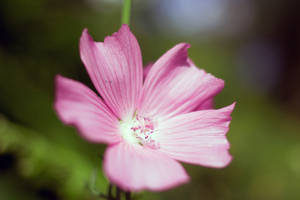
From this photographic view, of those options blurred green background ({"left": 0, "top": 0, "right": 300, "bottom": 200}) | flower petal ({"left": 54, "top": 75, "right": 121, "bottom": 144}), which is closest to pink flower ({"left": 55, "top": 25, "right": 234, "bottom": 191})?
flower petal ({"left": 54, "top": 75, "right": 121, "bottom": 144})

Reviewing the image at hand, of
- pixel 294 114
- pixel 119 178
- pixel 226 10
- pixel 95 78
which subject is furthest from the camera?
pixel 226 10

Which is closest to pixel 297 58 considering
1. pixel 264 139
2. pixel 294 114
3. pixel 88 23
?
pixel 294 114

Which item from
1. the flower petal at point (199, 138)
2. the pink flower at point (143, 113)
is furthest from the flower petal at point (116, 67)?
the flower petal at point (199, 138)

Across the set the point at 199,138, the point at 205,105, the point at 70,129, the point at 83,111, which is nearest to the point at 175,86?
the point at 205,105

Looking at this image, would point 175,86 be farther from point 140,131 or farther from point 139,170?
point 139,170

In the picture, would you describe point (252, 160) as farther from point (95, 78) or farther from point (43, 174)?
point (95, 78)

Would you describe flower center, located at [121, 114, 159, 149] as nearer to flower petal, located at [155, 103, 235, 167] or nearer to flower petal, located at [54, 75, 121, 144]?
flower petal, located at [155, 103, 235, 167]
